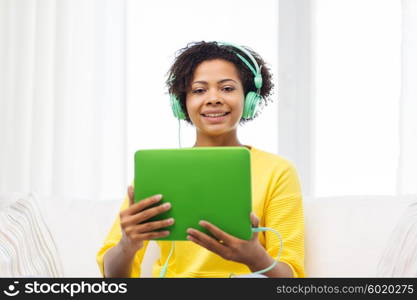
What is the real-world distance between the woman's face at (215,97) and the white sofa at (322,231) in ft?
1.04

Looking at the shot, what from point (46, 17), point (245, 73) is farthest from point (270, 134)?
point (46, 17)

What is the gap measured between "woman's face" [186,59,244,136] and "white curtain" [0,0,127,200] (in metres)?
0.99

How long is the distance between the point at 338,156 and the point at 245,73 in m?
0.91

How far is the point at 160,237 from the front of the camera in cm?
126

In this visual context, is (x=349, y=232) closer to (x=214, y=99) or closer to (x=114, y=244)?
(x=214, y=99)

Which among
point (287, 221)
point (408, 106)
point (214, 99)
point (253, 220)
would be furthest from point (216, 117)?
point (408, 106)

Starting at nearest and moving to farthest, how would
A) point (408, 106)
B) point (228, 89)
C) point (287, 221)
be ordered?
point (287, 221)
point (228, 89)
point (408, 106)

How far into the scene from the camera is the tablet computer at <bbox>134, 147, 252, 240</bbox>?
123 cm

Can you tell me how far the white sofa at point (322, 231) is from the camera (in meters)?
1.51

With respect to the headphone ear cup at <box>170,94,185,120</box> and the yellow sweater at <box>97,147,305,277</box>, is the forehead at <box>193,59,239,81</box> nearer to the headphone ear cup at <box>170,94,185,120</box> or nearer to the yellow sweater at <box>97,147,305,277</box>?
the headphone ear cup at <box>170,94,185,120</box>

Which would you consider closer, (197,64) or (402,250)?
(402,250)

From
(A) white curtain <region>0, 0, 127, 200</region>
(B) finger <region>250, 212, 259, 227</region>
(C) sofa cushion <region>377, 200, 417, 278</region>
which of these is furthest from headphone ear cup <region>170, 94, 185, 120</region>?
(A) white curtain <region>0, 0, 127, 200</region>

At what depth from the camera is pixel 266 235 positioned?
1.54 m

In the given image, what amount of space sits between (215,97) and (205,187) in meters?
0.43
